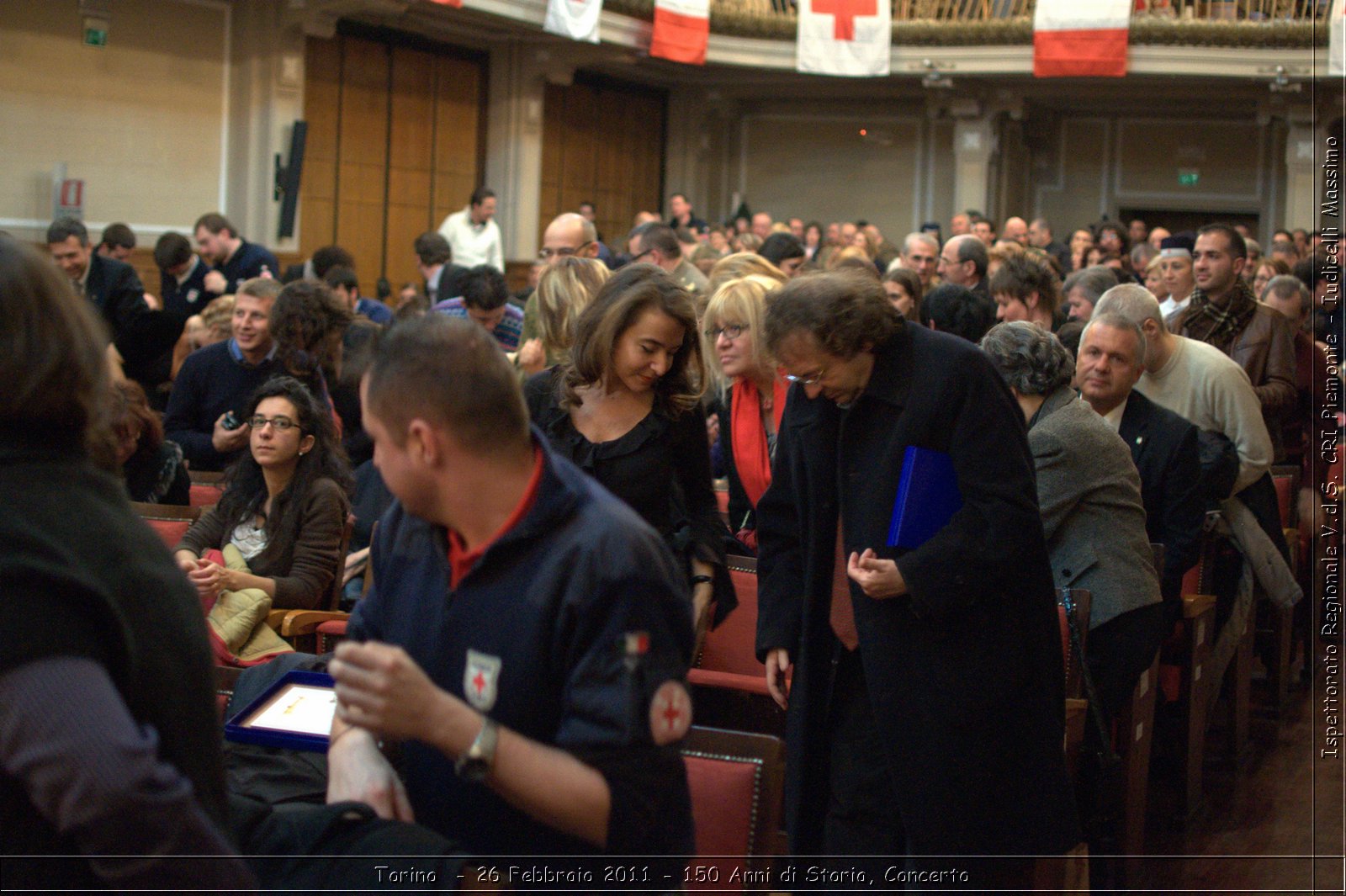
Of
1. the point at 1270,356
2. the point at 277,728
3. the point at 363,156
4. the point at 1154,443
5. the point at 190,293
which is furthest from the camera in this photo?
the point at 363,156

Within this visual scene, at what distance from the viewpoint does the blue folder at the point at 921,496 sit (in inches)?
109

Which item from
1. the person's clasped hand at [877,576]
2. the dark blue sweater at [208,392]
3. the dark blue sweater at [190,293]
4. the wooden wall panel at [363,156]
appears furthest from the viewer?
A: the wooden wall panel at [363,156]

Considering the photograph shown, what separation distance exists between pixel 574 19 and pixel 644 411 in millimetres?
11141

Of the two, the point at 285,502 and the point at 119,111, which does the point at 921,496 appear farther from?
the point at 119,111

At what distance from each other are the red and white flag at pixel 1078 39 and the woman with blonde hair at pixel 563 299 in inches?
469

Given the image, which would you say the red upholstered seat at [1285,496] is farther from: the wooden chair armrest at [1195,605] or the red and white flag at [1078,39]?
the red and white flag at [1078,39]

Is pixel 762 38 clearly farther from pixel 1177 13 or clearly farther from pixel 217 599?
pixel 217 599

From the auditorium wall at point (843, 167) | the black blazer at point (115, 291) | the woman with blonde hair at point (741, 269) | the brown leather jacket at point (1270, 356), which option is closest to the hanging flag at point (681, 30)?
the auditorium wall at point (843, 167)

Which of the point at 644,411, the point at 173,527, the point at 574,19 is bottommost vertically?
the point at 173,527

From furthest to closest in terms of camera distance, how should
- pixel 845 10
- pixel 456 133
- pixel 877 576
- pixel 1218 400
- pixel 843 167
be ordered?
pixel 843 167
pixel 845 10
pixel 456 133
pixel 1218 400
pixel 877 576

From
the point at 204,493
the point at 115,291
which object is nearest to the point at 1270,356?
the point at 204,493

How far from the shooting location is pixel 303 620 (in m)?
4.19

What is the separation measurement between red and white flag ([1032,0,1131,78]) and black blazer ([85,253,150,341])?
10.7m

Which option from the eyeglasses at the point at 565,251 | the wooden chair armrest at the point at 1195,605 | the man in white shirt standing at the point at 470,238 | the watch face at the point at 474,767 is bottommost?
the wooden chair armrest at the point at 1195,605
